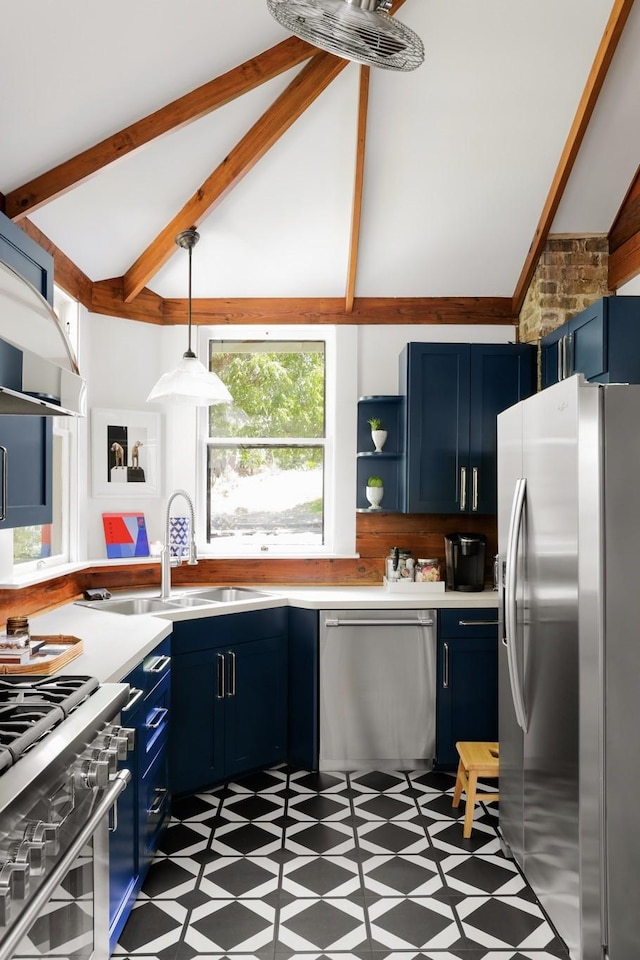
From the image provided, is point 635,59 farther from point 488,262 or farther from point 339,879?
point 339,879

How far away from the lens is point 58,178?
9.71 ft

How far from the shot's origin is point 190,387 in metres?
3.52

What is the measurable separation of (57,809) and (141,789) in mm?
1126

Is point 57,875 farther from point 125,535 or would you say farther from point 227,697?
point 125,535

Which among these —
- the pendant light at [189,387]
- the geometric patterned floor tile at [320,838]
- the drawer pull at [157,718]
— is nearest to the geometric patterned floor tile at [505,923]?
the geometric patterned floor tile at [320,838]

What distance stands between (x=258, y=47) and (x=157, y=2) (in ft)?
1.86

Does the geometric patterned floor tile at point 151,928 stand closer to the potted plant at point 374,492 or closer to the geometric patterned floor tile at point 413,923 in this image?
the geometric patterned floor tile at point 413,923

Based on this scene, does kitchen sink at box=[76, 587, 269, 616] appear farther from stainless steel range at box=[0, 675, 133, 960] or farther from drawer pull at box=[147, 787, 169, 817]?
stainless steel range at box=[0, 675, 133, 960]

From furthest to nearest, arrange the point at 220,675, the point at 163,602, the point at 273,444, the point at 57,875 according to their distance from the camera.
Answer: the point at 273,444 < the point at 163,602 < the point at 220,675 < the point at 57,875

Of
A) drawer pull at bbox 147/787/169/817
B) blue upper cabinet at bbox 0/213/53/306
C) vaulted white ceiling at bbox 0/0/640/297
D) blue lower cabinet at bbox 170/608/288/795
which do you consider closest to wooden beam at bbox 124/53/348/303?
vaulted white ceiling at bbox 0/0/640/297

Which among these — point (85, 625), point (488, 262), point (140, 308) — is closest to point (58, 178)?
point (140, 308)

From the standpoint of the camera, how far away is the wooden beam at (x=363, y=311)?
457 centimetres

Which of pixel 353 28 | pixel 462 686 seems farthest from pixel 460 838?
pixel 353 28

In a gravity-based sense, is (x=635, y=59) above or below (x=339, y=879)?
above
